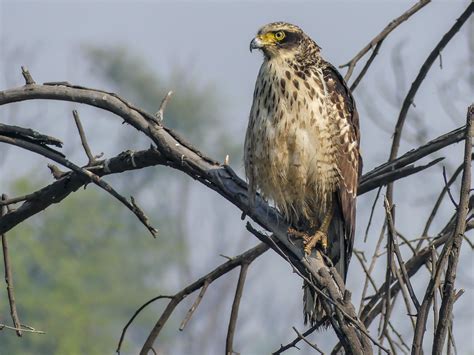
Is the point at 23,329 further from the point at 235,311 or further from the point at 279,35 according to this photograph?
the point at 279,35

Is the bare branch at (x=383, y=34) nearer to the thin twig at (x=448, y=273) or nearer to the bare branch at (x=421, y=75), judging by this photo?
the bare branch at (x=421, y=75)

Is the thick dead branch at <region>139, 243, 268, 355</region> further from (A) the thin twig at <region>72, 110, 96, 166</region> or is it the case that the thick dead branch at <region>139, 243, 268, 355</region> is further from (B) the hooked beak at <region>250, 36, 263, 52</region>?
(B) the hooked beak at <region>250, 36, 263, 52</region>

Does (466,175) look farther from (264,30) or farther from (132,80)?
(132,80)

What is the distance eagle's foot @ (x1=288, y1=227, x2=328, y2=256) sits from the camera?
4539mm

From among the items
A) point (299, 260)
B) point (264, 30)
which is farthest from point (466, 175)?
point (264, 30)

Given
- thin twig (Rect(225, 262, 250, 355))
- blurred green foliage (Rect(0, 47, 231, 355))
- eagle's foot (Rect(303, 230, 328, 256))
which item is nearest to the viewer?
thin twig (Rect(225, 262, 250, 355))

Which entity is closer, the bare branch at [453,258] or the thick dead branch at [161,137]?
the bare branch at [453,258]

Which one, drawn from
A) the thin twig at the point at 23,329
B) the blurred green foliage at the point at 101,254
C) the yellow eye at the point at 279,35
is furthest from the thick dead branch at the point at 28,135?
the blurred green foliage at the point at 101,254

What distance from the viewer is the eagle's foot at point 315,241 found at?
4.48m

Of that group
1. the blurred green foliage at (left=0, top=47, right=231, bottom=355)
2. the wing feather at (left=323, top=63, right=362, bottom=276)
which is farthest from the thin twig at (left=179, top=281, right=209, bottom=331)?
the blurred green foliage at (left=0, top=47, right=231, bottom=355)

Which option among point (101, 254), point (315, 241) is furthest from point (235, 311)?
point (101, 254)

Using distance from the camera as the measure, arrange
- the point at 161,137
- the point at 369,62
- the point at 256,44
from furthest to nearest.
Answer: the point at 256,44, the point at 369,62, the point at 161,137

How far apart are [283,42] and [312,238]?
0.85 metres

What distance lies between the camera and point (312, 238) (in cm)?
460
